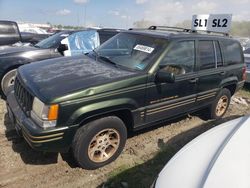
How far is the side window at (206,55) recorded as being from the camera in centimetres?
468

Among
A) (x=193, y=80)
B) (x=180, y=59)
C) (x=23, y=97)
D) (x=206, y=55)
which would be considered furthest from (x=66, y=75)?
(x=206, y=55)

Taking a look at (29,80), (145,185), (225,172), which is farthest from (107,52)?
(225,172)

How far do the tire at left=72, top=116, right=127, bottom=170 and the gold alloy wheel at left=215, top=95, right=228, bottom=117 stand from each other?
2.69m

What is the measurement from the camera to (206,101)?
5098 millimetres

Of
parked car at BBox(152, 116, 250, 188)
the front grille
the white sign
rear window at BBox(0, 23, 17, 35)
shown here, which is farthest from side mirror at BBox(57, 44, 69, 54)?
parked car at BBox(152, 116, 250, 188)

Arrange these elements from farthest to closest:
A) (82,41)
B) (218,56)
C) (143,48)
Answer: (82,41) → (218,56) → (143,48)

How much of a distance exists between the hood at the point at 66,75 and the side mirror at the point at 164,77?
38 cm

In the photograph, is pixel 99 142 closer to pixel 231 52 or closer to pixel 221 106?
pixel 221 106

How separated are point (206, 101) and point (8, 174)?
351cm

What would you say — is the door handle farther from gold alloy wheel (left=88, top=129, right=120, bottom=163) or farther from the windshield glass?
the windshield glass

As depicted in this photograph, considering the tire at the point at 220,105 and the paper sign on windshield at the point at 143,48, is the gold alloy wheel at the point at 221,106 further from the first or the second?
the paper sign on windshield at the point at 143,48

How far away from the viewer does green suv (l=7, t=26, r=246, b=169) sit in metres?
3.21

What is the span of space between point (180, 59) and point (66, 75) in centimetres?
181

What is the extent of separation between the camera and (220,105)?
5.71 m
